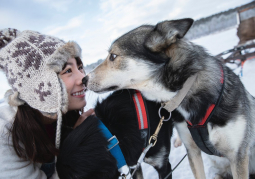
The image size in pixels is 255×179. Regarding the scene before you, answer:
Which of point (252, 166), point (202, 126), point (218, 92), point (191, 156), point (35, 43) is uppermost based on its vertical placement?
point (35, 43)

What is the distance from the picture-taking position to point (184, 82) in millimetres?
1467

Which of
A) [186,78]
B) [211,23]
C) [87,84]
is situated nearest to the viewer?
[186,78]

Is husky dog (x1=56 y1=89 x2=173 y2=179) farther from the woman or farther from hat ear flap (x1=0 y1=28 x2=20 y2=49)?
hat ear flap (x1=0 y1=28 x2=20 y2=49)

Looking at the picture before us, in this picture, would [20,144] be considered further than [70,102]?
No

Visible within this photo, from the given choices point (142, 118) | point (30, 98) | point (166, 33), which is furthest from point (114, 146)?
point (166, 33)

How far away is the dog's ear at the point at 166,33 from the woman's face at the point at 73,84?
784mm

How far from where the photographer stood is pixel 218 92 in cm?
149

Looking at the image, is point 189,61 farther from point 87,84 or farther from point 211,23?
point 211,23

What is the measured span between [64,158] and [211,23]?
214ft

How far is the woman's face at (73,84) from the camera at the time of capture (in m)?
1.68

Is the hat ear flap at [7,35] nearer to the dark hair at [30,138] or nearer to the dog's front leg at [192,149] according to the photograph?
the dark hair at [30,138]

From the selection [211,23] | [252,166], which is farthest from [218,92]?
[211,23]

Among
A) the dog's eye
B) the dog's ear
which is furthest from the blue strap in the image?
the dog's ear

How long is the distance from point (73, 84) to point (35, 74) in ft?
1.16
